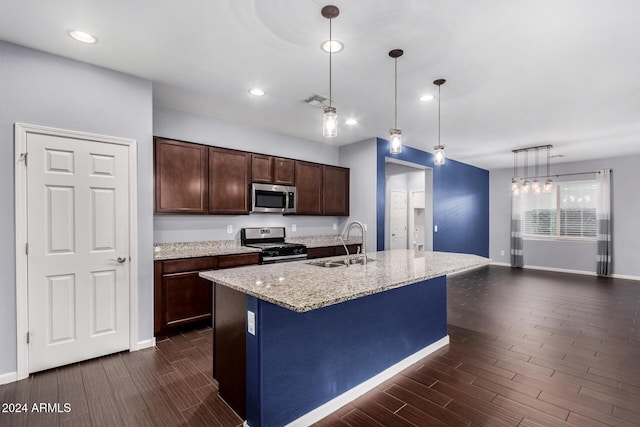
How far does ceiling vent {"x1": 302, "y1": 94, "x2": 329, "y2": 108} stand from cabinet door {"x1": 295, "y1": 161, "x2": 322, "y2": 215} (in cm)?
138

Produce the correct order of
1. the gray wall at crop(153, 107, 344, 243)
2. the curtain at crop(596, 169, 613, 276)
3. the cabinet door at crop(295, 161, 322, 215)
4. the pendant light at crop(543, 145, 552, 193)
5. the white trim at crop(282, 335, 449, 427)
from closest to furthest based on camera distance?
the white trim at crop(282, 335, 449, 427) → the gray wall at crop(153, 107, 344, 243) → the cabinet door at crop(295, 161, 322, 215) → the pendant light at crop(543, 145, 552, 193) → the curtain at crop(596, 169, 613, 276)

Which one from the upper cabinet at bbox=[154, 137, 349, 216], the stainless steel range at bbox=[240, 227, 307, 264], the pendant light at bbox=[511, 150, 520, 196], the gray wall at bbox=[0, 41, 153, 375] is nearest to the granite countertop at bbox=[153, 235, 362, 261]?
the stainless steel range at bbox=[240, 227, 307, 264]

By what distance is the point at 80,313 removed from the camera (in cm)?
272

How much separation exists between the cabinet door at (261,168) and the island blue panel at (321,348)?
2611 millimetres

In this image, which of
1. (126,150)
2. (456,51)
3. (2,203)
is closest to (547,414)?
(456,51)

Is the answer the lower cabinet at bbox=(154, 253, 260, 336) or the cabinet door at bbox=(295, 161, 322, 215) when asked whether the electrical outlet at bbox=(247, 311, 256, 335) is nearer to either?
the lower cabinet at bbox=(154, 253, 260, 336)

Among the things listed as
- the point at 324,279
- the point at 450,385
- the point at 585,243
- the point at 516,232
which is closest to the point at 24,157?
the point at 324,279

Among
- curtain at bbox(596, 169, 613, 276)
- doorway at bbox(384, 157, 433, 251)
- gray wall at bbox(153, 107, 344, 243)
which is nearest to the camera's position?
gray wall at bbox(153, 107, 344, 243)

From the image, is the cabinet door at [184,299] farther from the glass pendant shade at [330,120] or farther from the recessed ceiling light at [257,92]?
the glass pendant shade at [330,120]

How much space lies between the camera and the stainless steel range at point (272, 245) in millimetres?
4059

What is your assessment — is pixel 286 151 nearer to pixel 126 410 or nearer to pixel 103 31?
pixel 103 31

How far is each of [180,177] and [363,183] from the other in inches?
115

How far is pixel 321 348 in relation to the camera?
6.78 ft

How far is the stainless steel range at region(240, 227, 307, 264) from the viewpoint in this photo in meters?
4.06
